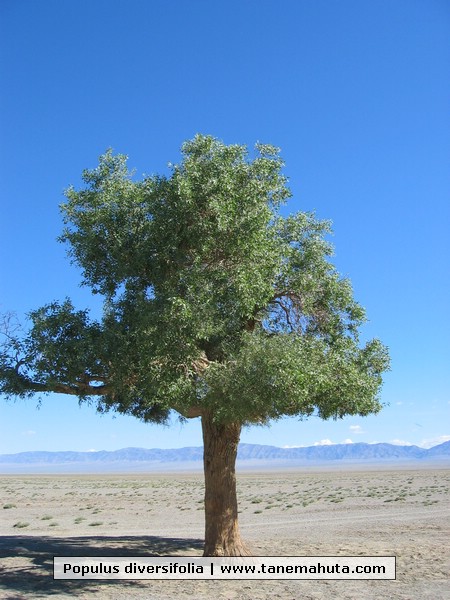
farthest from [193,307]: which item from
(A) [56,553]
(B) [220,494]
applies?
(A) [56,553]

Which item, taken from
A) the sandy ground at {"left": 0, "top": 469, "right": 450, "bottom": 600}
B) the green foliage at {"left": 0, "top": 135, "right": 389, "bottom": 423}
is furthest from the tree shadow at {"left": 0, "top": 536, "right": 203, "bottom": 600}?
the green foliage at {"left": 0, "top": 135, "right": 389, "bottom": 423}

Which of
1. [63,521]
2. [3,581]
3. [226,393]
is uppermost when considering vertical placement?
[226,393]

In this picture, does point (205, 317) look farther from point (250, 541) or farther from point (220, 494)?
point (250, 541)

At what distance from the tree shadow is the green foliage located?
461 centimetres

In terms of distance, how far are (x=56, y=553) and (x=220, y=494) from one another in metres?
6.43

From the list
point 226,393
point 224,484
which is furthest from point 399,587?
point 226,393

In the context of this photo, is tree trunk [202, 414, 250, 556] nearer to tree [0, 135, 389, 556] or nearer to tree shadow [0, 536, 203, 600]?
tree [0, 135, 389, 556]

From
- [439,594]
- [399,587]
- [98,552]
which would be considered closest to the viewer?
[439,594]

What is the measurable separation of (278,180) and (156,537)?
15.0m

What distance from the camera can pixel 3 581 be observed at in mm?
15188

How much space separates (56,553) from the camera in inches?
765

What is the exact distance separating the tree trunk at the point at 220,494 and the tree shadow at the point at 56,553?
238 cm

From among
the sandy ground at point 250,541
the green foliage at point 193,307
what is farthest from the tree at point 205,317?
the sandy ground at point 250,541

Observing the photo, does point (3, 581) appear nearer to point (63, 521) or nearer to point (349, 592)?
point (349, 592)
